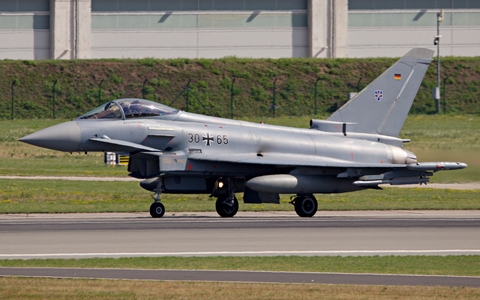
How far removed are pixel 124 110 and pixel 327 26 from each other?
145 feet

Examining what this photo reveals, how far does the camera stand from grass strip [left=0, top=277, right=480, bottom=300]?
1190cm

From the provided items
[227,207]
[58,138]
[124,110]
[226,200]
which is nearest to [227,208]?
[227,207]

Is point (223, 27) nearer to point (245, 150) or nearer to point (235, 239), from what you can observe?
point (245, 150)

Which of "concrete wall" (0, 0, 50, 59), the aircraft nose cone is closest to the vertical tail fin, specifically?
the aircraft nose cone

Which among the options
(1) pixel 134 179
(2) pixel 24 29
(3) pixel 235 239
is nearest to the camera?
(3) pixel 235 239

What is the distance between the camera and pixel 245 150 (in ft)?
78.9

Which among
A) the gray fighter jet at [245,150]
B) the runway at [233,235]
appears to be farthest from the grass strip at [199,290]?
the gray fighter jet at [245,150]

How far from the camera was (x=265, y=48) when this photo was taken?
2601 inches

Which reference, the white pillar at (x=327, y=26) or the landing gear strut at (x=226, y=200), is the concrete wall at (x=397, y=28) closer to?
the white pillar at (x=327, y=26)

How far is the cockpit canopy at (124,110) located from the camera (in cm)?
2291

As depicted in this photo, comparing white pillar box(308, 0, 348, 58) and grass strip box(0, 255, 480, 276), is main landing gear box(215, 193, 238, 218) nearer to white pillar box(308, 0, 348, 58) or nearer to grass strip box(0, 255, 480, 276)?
grass strip box(0, 255, 480, 276)

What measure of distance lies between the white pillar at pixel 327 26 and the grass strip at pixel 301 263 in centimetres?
5084

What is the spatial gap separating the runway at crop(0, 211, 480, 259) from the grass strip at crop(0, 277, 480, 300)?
10.0ft

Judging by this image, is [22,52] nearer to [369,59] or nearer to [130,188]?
[369,59]
